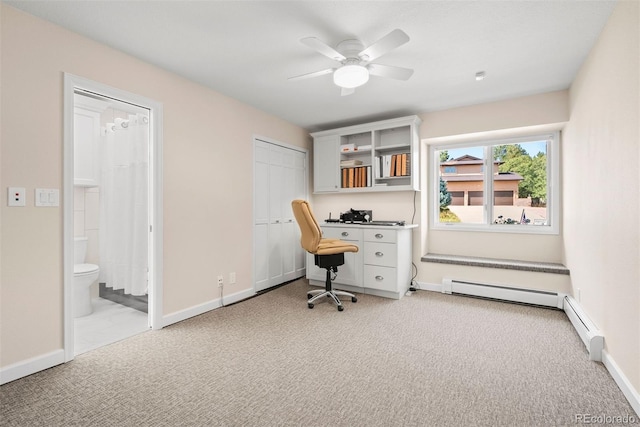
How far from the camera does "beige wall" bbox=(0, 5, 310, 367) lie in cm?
188

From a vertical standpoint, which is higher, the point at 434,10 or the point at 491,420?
the point at 434,10

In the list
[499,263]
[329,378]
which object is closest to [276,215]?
[329,378]

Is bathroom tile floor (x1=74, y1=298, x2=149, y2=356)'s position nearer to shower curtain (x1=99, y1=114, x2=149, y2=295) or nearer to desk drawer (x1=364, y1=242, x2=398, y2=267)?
shower curtain (x1=99, y1=114, x2=149, y2=295)

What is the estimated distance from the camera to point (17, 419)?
5.03 feet

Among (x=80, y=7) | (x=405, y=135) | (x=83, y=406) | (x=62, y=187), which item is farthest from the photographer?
(x=405, y=135)

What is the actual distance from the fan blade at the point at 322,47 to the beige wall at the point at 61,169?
1.56 m

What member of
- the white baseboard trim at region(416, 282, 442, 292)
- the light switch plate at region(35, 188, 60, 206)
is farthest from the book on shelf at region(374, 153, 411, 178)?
the light switch plate at region(35, 188, 60, 206)

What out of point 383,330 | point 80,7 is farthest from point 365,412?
point 80,7

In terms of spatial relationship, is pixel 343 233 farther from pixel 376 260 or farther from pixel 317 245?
pixel 317 245

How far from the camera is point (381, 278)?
11.9ft

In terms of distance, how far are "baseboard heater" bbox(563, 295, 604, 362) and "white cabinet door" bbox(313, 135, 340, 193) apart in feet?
9.48

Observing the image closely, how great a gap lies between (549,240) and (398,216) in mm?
1758

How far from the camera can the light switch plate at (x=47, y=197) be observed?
1.98 meters

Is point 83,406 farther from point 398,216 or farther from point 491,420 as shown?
point 398,216
